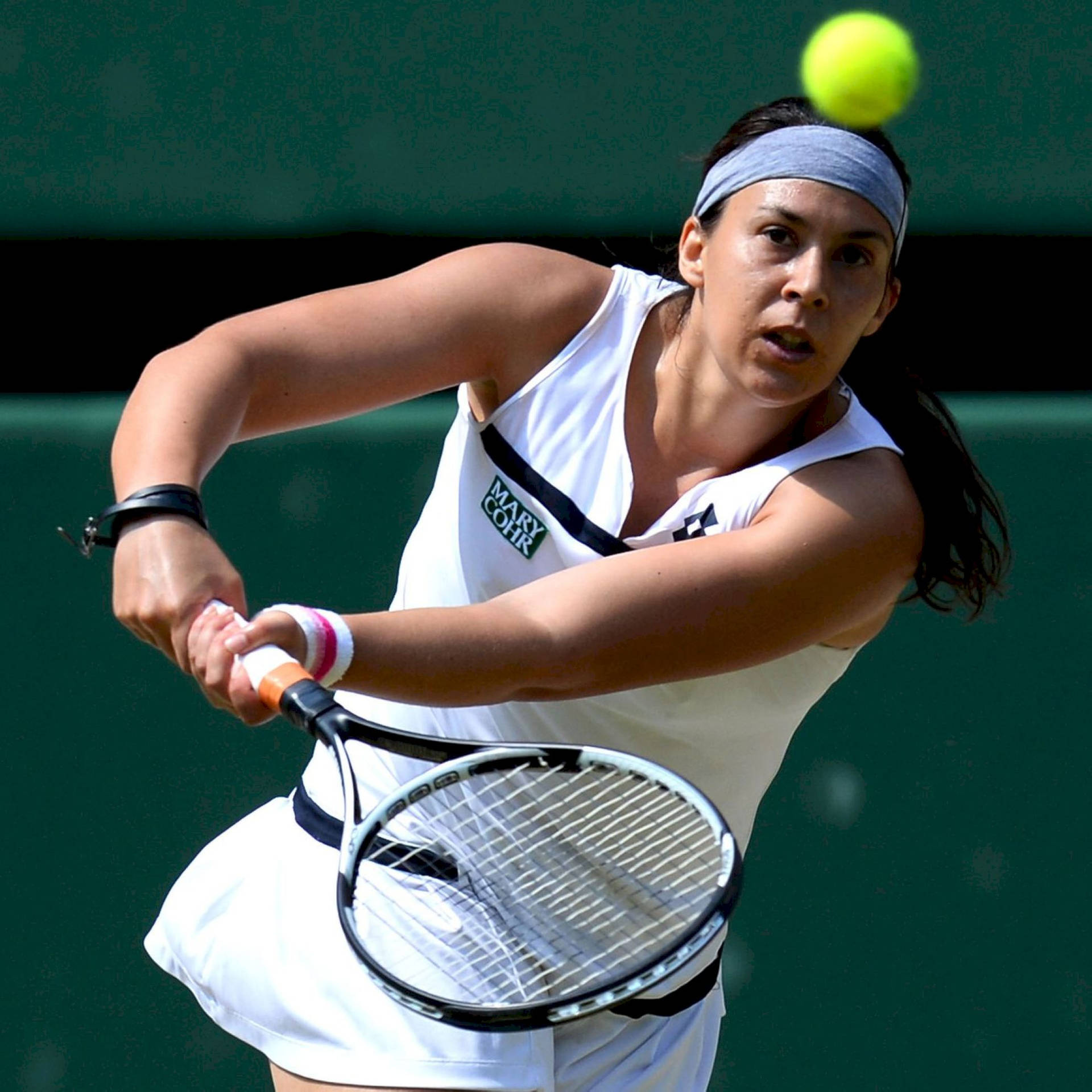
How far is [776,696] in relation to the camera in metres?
1.67

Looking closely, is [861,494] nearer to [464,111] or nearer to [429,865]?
[429,865]

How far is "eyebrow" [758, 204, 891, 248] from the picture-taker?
1.59m

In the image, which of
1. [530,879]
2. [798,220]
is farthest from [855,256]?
[530,879]

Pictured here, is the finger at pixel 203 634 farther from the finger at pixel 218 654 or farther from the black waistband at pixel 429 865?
the black waistband at pixel 429 865

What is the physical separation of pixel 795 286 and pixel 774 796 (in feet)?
3.60

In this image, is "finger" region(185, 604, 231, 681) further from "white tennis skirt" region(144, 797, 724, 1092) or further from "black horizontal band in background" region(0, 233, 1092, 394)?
"black horizontal band in background" region(0, 233, 1092, 394)

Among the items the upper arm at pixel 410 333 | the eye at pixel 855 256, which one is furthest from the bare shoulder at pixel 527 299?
the eye at pixel 855 256

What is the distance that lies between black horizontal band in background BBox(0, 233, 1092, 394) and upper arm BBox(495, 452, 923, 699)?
0.92m

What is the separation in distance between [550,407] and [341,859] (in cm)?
49

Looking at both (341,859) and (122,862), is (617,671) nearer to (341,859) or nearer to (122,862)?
(341,859)

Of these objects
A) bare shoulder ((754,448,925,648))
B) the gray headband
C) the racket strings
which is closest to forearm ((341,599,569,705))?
the racket strings

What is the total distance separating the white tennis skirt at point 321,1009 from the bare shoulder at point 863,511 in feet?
1.36

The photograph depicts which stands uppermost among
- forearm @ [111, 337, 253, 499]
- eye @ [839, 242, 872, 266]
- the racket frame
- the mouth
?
eye @ [839, 242, 872, 266]

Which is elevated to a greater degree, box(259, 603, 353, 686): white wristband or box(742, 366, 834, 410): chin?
box(742, 366, 834, 410): chin
